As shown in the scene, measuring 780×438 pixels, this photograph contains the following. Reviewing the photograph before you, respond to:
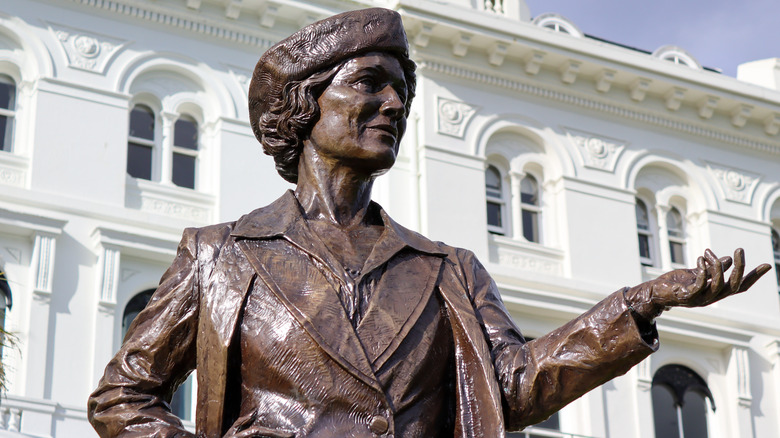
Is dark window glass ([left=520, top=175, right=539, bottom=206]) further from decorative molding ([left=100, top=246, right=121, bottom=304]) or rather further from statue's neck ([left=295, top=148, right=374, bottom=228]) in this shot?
statue's neck ([left=295, top=148, right=374, bottom=228])

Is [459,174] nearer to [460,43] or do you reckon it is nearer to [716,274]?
[460,43]

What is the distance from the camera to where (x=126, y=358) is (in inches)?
149

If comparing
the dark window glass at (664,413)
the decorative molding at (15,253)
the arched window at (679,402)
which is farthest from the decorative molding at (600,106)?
the decorative molding at (15,253)

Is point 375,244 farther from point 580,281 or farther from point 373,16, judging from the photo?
point 580,281

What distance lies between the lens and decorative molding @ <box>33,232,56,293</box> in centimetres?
2018

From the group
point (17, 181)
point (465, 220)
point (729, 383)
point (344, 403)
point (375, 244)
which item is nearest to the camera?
point (344, 403)

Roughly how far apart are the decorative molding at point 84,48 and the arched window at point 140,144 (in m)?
0.86

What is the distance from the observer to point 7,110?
70.2 ft

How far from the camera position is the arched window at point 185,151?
73.8 feet

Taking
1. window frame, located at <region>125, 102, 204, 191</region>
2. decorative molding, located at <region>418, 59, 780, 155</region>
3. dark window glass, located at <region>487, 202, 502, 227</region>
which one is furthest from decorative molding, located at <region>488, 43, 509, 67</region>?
window frame, located at <region>125, 102, 204, 191</region>

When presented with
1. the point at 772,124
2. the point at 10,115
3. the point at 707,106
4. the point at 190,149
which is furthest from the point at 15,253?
the point at 772,124

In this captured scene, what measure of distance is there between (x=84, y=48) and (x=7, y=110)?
140 centimetres

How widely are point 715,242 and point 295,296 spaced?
76.0 ft

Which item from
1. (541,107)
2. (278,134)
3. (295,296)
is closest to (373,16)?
(278,134)
